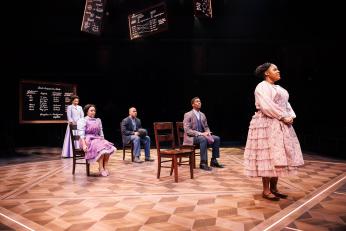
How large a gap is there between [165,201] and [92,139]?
6.69ft

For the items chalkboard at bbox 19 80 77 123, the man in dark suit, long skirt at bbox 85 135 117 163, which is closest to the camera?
long skirt at bbox 85 135 117 163

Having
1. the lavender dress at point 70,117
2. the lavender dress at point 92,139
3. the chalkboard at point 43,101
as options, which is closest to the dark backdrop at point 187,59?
the chalkboard at point 43,101

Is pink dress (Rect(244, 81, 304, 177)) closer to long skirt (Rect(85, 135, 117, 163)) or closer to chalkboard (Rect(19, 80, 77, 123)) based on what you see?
long skirt (Rect(85, 135, 117, 163))

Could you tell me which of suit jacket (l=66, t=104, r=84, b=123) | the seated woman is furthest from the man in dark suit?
suit jacket (l=66, t=104, r=84, b=123)

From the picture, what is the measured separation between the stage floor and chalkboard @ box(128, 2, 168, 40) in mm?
3381

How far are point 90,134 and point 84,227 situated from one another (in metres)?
2.52

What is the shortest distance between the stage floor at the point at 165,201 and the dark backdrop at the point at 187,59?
141 inches

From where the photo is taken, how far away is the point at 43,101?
8.26 meters

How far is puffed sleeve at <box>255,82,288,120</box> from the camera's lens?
10.6 ft

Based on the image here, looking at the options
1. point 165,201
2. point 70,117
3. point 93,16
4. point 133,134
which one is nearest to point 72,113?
point 70,117

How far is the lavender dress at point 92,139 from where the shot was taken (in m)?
4.84

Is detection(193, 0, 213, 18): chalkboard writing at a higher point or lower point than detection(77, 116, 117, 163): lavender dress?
higher

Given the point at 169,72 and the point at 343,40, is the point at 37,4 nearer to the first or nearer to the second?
the point at 169,72

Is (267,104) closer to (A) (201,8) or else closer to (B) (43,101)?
(A) (201,8)
